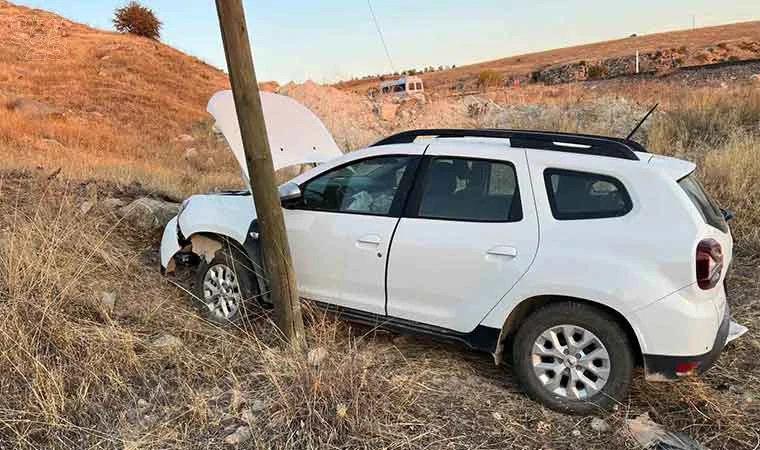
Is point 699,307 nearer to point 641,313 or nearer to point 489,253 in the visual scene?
point 641,313

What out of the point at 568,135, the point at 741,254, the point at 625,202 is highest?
the point at 568,135

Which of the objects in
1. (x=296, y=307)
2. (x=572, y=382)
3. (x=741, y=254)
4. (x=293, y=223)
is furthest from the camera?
(x=741, y=254)

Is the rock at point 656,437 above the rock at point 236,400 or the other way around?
the other way around

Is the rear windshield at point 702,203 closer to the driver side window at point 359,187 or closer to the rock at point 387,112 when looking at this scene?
the driver side window at point 359,187

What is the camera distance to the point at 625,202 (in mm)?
3131

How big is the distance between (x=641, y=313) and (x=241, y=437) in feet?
7.30

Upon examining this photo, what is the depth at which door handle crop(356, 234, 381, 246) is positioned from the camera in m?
3.79

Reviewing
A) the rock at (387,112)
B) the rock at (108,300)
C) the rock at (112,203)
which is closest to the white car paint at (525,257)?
the rock at (108,300)

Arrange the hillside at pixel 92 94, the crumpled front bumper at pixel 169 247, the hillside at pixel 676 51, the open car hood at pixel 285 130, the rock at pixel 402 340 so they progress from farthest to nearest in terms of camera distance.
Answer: the hillside at pixel 676 51 < the hillside at pixel 92 94 < the crumpled front bumper at pixel 169 247 < the open car hood at pixel 285 130 < the rock at pixel 402 340

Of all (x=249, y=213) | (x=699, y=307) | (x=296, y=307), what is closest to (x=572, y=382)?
(x=699, y=307)

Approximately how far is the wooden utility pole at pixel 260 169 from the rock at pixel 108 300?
4.85ft

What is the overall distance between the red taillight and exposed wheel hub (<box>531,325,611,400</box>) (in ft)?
2.05

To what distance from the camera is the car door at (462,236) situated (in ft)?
11.0

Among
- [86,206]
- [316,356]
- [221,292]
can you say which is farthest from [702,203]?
[86,206]
